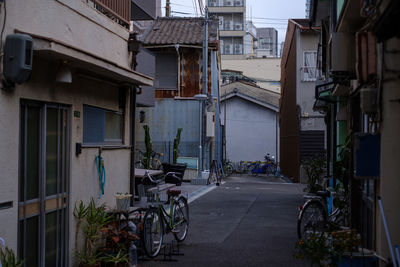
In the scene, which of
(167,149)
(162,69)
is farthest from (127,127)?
(162,69)

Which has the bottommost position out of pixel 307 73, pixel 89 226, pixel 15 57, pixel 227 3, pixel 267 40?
pixel 89 226

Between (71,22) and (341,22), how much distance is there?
4.25m

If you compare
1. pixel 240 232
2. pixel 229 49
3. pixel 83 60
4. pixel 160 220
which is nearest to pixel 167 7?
pixel 229 49

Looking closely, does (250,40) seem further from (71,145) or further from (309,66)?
(71,145)

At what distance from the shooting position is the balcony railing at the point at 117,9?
30.0 feet

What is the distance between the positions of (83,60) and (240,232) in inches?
242

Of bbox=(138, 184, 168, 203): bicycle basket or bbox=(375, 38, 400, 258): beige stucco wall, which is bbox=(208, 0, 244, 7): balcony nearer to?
bbox=(138, 184, 168, 203): bicycle basket

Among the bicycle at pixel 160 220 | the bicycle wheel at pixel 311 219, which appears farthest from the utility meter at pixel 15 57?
the bicycle wheel at pixel 311 219

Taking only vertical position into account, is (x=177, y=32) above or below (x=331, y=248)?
above

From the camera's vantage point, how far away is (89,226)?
7852 mm

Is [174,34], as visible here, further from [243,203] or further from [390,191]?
[390,191]

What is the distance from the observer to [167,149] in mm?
24781

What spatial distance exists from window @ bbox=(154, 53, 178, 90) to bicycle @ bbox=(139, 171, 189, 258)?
53.6 ft

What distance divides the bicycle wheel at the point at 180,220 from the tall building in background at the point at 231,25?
52.7 metres
